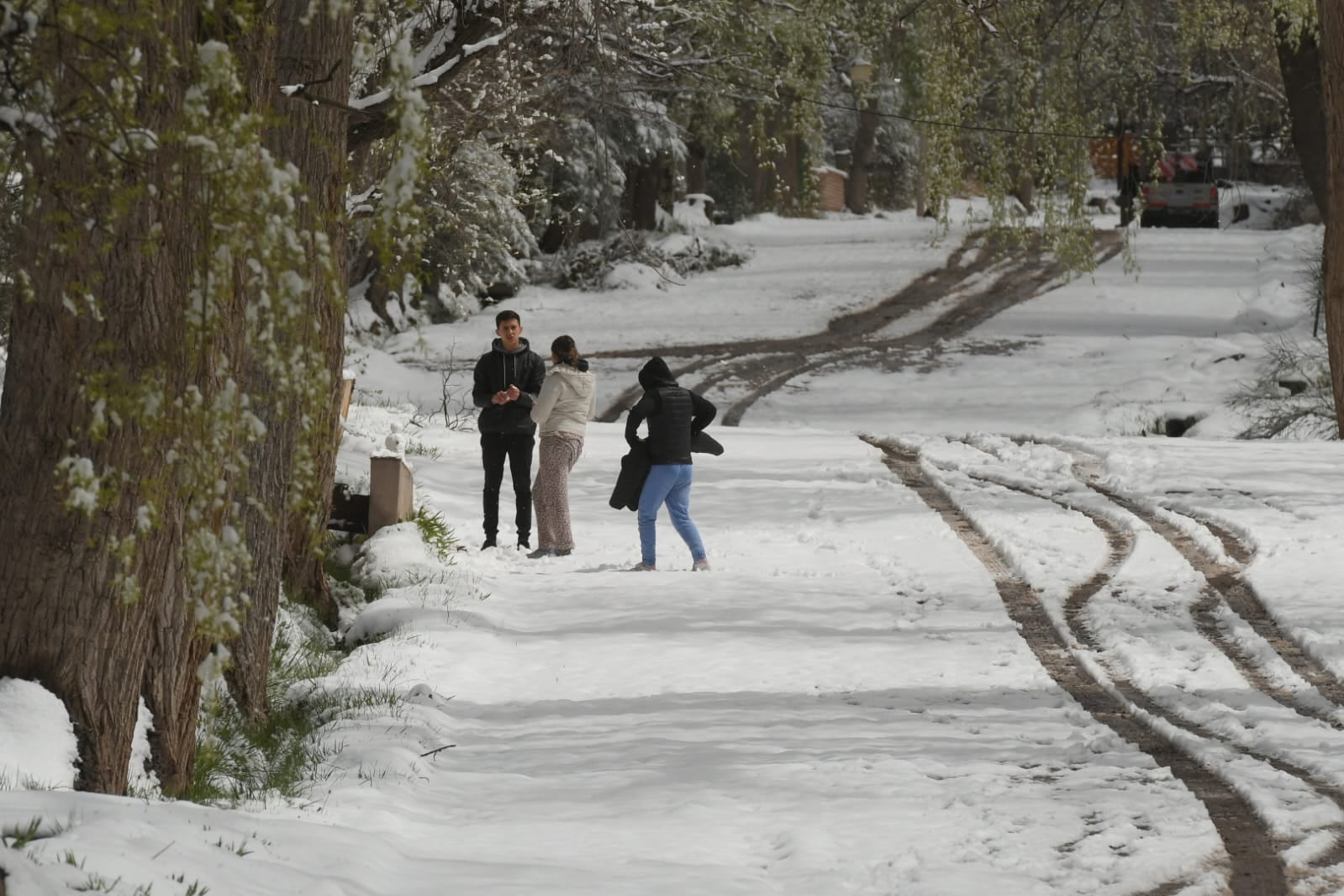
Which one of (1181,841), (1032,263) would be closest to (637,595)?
(1181,841)

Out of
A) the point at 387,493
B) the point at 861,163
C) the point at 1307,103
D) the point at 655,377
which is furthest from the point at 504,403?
the point at 861,163

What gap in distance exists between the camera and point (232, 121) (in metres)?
3.84

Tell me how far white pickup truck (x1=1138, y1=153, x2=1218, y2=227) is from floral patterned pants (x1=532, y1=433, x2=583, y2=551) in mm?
35642

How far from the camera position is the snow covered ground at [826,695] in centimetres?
552

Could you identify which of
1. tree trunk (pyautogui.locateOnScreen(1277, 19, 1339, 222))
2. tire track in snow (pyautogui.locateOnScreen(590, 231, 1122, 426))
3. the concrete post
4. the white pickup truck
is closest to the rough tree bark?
tree trunk (pyautogui.locateOnScreen(1277, 19, 1339, 222))

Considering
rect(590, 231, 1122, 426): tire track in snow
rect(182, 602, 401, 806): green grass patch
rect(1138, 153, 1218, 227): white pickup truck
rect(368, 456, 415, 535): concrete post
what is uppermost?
rect(1138, 153, 1218, 227): white pickup truck

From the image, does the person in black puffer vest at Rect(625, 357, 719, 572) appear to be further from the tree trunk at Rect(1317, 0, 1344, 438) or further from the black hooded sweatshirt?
the tree trunk at Rect(1317, 0, 1344, 438)

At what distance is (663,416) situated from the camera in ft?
37.4

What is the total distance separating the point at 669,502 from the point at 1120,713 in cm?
442

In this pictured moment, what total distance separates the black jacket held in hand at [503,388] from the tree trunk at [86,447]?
6.59 meters

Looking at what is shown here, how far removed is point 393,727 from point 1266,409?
17.3m

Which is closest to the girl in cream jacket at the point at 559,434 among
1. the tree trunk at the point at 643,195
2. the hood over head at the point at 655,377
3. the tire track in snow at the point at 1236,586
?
the hood over head at the point at 655,377

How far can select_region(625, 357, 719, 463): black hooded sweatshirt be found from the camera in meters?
11.4

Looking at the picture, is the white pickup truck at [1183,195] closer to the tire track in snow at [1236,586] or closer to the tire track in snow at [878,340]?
the tire track in snow at [878,340]
